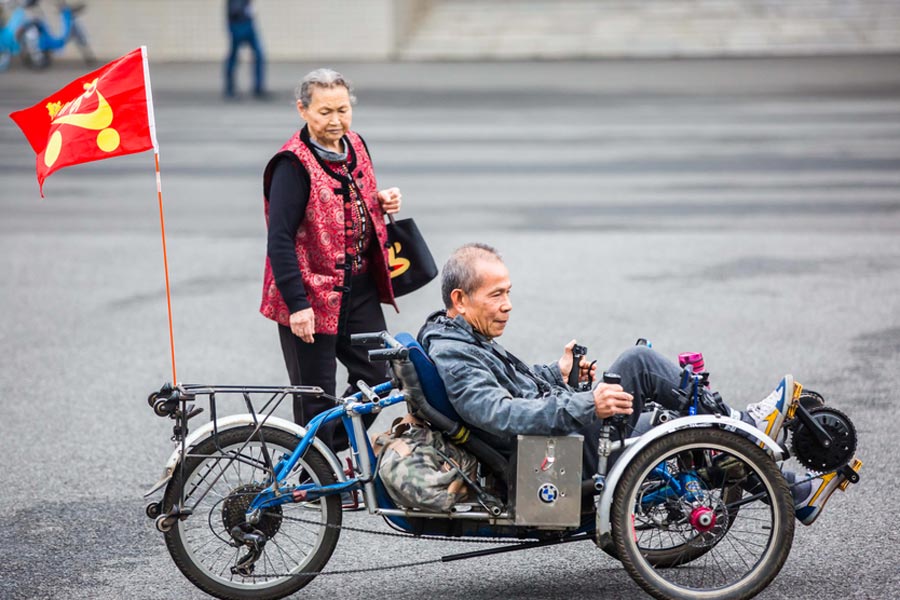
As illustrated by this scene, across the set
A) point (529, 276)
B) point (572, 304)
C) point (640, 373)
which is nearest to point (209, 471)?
point (640, 373)

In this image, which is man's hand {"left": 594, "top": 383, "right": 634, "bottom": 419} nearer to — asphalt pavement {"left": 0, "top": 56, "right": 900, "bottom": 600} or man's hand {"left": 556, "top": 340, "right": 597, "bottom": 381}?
man's hand {"left": 556, "top": 340, "right": 597, "bottom": 381}

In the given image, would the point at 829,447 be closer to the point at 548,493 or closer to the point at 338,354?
the point at 548,493

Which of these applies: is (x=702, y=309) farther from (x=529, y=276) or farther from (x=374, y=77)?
(x=374, y=77)

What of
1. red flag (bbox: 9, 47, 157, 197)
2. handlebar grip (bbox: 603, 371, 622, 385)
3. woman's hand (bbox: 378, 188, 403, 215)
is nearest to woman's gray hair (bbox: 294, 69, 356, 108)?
woman's hand (bbox: 378, 188, 403, 215)

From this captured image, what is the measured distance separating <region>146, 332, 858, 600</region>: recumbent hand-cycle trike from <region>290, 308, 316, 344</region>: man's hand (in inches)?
26.3

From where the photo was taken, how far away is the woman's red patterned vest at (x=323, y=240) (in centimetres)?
502

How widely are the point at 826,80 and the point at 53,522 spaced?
786 inches

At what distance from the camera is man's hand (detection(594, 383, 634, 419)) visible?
4.04 meters

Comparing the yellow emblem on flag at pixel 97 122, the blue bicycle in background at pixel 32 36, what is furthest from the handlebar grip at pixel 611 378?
the blue bicycle in background at pixel 32 36

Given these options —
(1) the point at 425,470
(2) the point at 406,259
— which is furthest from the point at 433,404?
(2) the point at 406,259

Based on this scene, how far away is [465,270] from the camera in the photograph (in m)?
4.32

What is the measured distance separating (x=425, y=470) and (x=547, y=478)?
40 centimetres

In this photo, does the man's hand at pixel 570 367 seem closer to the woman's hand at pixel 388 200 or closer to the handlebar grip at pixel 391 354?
the handlebar grip at pixel 391 354

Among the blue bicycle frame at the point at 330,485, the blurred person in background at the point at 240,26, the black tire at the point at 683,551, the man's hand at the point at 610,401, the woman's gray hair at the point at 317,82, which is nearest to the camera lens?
the man's hand at the point at 610,401
